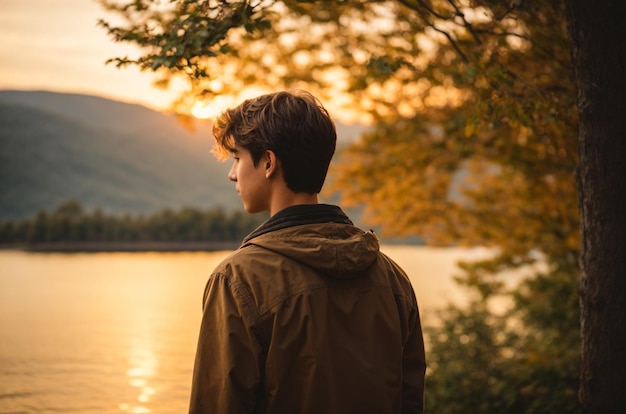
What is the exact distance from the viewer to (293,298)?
166cm

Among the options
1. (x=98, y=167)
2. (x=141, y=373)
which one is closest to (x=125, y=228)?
(x=141, y=373)

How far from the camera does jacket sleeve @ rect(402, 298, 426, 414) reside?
192 centimetres

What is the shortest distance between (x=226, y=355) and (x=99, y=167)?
425 ft

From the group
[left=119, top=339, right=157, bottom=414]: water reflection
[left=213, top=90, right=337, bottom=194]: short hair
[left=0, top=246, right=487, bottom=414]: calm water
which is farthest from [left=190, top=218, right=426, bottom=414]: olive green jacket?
[left=119, top=339, right=157, bottom=414]: water reflection

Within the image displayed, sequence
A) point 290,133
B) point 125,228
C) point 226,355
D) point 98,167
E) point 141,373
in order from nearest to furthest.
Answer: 1. point 226,355
2. point 290,133
3. point 141,373
4. point 125,228
5. point 98,167

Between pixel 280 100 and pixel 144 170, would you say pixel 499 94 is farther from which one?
pixel 144 170

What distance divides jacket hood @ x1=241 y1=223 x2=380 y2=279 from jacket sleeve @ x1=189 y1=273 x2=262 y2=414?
5.8 inches

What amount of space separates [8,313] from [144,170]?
4549 inches

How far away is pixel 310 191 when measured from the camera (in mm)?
1795

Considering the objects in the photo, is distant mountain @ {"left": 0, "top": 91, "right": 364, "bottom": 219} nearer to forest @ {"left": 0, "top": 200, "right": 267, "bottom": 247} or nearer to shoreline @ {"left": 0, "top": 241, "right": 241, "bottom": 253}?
forest @ {"left": 0, "top": 200, "right": 267, "bottom": 247}

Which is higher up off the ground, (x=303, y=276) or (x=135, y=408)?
(x=303, y=276)

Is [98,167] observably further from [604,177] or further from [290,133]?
[290,133]

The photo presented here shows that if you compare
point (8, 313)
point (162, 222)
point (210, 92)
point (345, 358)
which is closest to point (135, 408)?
point (210, 92)

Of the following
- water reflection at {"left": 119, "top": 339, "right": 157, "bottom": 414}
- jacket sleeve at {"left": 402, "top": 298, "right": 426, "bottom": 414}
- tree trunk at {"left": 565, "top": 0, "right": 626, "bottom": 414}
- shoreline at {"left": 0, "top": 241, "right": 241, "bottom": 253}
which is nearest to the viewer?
jacket sleeve at {"left": 402, "top": 298, "right": 426, "bottom": 414}
